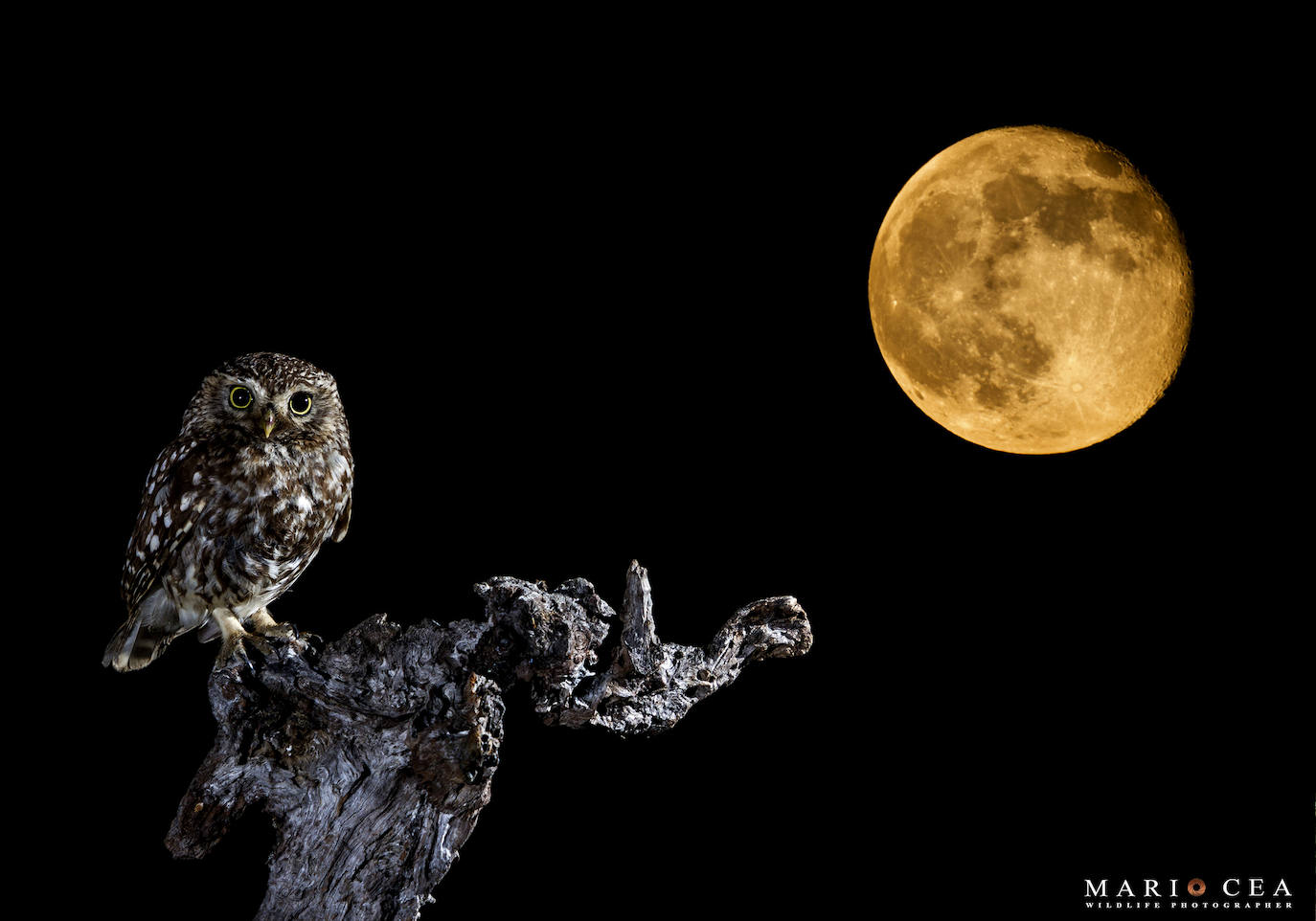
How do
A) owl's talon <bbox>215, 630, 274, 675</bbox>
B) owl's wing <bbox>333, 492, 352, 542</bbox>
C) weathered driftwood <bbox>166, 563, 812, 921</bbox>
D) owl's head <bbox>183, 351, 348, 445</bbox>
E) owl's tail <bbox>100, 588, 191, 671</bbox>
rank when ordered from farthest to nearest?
owl's wing <bbox>333, 492, 352, 542</bbox>
owl's tail <bbox>100, 588, 191, 671</bbox>
owl's head <bbox>183, 351, 348, 445</bbox>
owl's talon <bbox>215, 630, 274, 675</bbox>
weathered driftwood <bbox>166, 563, 812, 921</bbox>

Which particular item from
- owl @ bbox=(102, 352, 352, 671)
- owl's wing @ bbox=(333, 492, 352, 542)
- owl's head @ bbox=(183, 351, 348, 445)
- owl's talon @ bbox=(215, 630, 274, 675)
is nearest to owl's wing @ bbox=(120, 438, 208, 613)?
owl @ bbox=(102, 352, 352, 671)

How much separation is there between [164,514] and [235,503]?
0.27 metres

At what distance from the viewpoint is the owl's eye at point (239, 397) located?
3.99m

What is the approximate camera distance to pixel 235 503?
13.1ft

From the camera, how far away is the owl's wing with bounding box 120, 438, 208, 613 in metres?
4.02

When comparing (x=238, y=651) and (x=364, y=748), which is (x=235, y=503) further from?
(x=364, y=748)

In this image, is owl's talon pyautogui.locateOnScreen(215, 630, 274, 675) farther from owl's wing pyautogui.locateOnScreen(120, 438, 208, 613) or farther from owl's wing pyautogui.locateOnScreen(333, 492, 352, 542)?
owl's wing pyautogui.locateOnScreen(333, 492, 352, 542)

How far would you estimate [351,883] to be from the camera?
3721 millimetres

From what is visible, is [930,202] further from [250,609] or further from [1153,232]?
[250,609]

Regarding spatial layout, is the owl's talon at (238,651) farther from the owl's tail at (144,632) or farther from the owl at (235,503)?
the owl's tail at (144,632)

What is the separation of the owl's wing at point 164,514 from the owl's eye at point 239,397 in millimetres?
204

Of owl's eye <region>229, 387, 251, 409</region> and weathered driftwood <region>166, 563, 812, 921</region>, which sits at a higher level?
owl's eye <region>229, 387, 251, 409</region>

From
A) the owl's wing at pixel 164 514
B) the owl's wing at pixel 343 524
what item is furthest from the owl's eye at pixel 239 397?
the owl's wing at pixel 343 524

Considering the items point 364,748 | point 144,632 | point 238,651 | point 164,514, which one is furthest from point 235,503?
point 364,748
